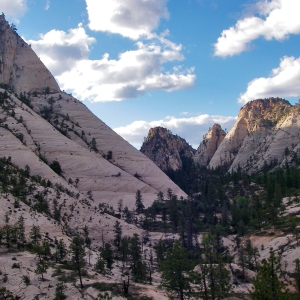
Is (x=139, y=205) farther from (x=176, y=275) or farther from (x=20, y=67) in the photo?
(x=20, y=67)

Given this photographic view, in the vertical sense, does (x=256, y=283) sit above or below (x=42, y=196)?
below

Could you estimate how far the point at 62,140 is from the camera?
10444 cm

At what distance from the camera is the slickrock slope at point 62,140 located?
93.1 metres

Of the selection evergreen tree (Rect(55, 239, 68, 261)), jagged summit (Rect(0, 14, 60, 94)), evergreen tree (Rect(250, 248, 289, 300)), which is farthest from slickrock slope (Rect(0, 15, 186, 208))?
evergreen tree (Rect(250, 248, 289, 300))

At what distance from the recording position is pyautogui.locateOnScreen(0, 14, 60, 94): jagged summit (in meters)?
143

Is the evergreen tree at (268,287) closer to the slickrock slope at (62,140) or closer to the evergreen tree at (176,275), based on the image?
the evergreen tree at (176,275)

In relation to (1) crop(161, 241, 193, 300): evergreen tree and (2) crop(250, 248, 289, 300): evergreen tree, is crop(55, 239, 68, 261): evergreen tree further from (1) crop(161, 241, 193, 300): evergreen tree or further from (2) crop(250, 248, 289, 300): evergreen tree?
(2) crop(250, 248, 289, 300): evergreen tree

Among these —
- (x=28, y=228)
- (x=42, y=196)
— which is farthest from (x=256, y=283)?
(x=42, y=196)

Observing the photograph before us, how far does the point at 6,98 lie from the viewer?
11106cm

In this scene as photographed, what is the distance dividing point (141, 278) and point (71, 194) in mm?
35449

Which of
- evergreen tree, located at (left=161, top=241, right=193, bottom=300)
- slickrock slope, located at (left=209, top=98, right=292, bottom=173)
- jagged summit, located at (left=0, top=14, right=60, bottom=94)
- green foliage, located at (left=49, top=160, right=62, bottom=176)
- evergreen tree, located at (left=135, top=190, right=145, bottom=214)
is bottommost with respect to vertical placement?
evergreen tree, located at (left=161, top=241, right=193, bottom=300)

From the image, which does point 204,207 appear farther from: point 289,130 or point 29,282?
point 289,130

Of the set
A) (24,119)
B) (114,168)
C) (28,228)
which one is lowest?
(28,228)

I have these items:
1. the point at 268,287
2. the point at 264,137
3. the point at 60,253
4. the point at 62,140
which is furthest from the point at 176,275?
the point at 264,137
